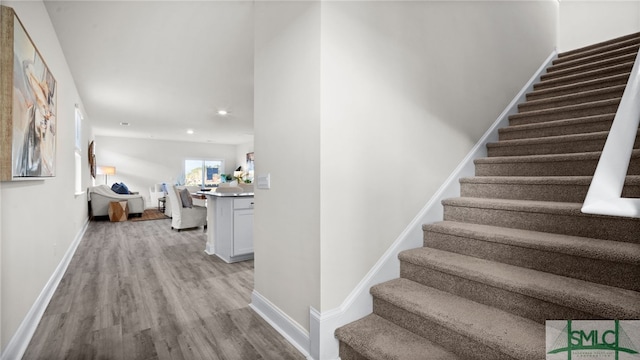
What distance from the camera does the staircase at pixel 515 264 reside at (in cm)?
130

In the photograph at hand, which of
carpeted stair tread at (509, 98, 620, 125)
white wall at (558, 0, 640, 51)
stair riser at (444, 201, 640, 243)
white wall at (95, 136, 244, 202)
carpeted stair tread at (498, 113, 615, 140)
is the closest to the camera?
stair riser at (444, 201, 640, 243)

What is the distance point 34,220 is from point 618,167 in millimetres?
3076

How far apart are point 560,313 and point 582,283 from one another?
224mm

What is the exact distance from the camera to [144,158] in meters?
10.6

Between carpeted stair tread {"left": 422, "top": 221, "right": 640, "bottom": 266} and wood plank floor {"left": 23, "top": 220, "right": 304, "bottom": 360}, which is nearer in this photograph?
carpeted stair tread {"left": 422, "top": 221, "right": 640, "bottom": 266}

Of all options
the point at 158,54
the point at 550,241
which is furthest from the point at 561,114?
the point at 158,54

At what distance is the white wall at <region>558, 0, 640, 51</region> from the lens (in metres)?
4.48

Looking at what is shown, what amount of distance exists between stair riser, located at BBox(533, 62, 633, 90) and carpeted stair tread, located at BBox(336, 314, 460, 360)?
318 centimetres

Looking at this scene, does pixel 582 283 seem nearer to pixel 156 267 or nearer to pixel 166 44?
pixel 156 267

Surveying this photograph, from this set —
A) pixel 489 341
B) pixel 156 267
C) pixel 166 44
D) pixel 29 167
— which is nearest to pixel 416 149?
pixel 489 341

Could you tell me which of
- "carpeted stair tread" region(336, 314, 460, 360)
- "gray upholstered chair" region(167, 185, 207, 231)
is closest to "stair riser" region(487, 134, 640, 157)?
"carpeted stair tread" region(336, 314, 460, 360)

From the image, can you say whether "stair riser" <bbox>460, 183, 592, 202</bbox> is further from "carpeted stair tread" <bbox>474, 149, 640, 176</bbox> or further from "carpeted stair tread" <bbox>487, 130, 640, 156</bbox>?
"carpeted stair tread" <bbox>487, 130, 640, 156</bbox>

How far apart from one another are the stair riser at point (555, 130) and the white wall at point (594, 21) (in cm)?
382

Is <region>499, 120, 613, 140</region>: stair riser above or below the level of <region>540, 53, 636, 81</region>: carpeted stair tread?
below
